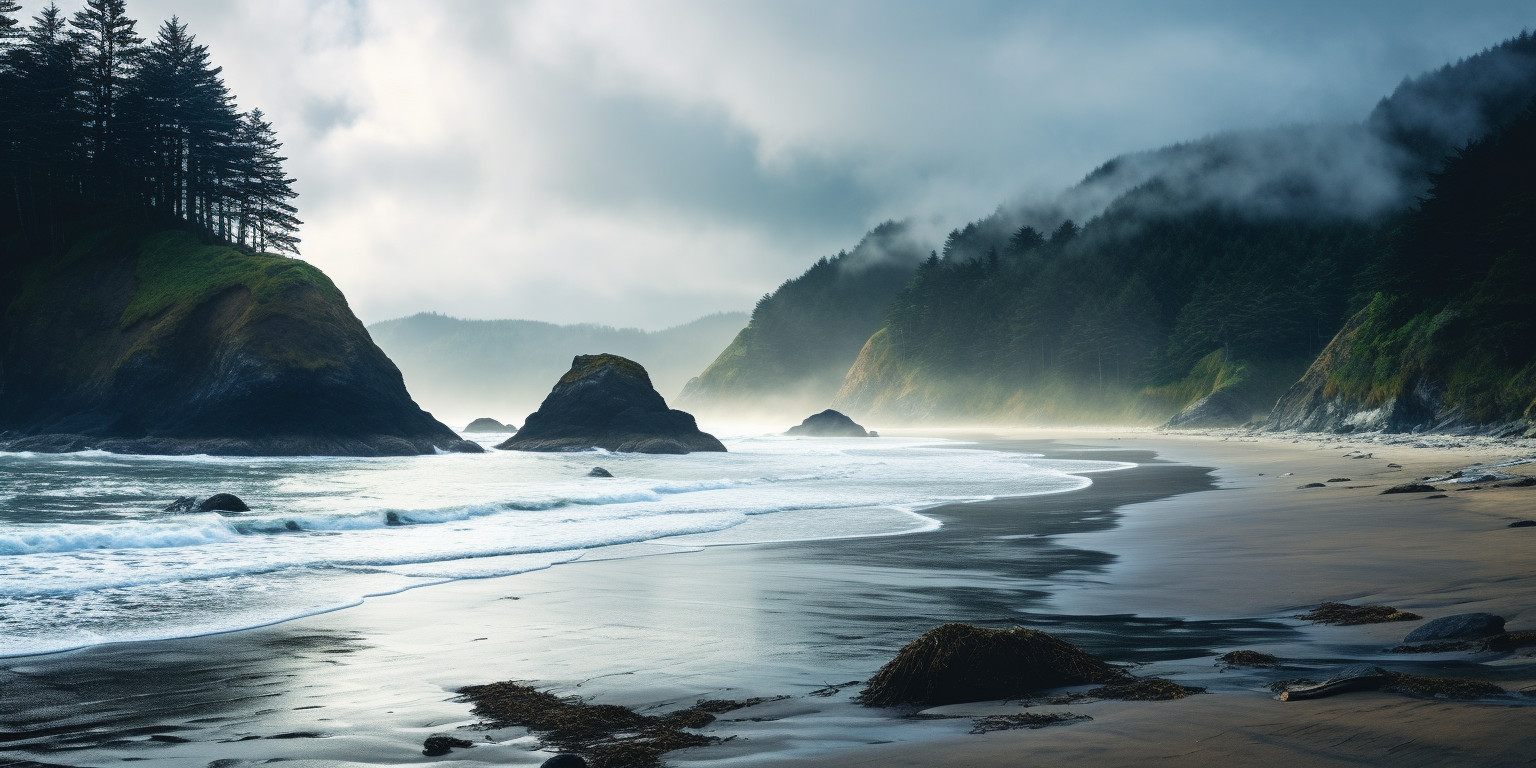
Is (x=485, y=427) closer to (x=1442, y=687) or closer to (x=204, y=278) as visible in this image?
(x=204, y=278)

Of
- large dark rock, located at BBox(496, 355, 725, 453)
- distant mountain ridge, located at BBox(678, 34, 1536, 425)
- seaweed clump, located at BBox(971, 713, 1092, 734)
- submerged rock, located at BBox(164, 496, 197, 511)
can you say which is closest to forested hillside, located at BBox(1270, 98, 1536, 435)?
distant mountain ridge, located at BBox(678, 34, 1536, 425)

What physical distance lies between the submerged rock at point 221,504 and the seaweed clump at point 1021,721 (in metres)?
18.1

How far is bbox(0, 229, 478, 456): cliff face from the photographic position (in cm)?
4175

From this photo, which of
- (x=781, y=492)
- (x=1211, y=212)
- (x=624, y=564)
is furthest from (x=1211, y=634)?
(x=1211, y=212)

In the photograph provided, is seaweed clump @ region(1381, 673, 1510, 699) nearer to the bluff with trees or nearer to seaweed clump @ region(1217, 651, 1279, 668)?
seaweed clump @ region(1217, 651, 1279, 668)

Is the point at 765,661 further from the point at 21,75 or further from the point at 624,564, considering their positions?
the point at 21,75

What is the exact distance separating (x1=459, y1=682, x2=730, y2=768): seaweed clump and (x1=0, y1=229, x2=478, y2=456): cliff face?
40.0m

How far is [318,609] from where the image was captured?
31.1ft

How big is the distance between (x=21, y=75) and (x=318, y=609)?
63214 mm

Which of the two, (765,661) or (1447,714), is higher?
(1447,714)

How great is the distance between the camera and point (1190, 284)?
88.8 meters

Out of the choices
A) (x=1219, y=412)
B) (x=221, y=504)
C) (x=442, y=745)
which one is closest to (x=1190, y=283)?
(x=1219, y=412)

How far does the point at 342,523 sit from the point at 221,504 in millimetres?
2981

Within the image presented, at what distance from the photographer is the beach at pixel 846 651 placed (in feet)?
13.6
